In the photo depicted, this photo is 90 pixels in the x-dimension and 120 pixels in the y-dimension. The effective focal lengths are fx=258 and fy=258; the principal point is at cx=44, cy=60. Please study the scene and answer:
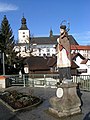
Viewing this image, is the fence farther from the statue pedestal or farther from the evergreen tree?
the evergreen tree

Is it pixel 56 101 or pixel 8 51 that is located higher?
pixel 8 51

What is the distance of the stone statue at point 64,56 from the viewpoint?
31.4 ft

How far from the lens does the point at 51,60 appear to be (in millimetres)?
58562

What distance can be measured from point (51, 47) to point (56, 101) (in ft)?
A: 395

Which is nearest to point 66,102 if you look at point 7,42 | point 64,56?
point 64,56

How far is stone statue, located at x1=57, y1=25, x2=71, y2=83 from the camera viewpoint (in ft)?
31.4

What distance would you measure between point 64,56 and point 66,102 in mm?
1694

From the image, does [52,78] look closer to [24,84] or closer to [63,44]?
[24,84]

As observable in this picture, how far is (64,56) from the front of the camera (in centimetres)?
962

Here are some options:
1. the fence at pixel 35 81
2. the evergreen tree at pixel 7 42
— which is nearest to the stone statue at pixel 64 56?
the fence at pixel 35 81

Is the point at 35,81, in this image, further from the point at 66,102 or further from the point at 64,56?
the point at 66,102

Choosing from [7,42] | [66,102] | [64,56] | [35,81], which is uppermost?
[7,42]

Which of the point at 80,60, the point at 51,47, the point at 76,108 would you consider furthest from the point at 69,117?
the point at 51,47

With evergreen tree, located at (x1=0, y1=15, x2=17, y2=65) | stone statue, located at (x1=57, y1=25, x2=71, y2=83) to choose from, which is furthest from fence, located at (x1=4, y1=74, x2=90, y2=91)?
evergreen tree, located at (x1=0, y1=15, x2=17, y2=65)
